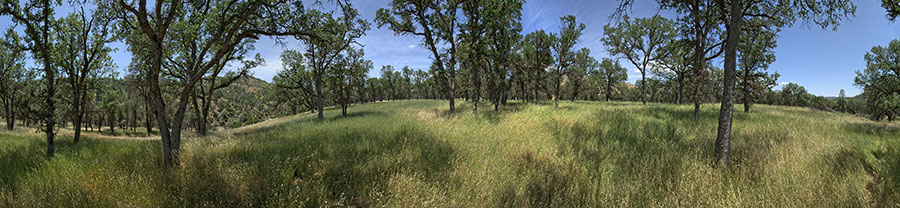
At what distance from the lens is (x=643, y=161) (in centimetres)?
518

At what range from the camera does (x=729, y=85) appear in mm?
5133

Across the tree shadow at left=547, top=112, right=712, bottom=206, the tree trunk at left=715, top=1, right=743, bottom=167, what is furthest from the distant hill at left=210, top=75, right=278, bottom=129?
the tree trunk at left=715, top=1, right=743, bottom=167

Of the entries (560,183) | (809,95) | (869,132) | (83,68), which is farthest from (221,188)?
(809,95)

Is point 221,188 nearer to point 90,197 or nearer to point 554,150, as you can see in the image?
point 90,197

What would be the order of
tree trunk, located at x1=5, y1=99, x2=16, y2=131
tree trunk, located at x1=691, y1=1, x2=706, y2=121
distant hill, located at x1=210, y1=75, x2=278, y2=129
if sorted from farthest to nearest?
tree trunk, located at x1=5, y1=99, x2=16, y2=131
distant hill, located at x1=210, y1=75, x2=278, y2=129
tree trunk, located at x1=691, y1=1, x2=706, y2=121

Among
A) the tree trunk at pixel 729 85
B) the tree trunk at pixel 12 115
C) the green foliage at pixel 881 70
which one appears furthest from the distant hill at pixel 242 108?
the green foliage at pixel 881 70

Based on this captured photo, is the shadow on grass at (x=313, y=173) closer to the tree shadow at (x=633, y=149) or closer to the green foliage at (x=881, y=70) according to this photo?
the tree shadow at (x=633, y=149)

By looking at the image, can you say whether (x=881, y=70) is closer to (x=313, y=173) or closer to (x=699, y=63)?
(x=699, y=63)

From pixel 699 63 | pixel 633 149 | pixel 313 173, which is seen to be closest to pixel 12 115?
pixel 313 173

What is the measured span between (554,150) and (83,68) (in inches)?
639

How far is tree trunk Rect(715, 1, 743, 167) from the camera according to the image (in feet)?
16.0

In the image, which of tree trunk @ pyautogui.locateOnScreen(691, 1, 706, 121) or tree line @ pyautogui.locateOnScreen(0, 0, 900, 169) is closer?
tree line @ pyautogui.locateOnScreen(0, 0, 900, 169)

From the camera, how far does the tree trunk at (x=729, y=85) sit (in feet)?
16.0

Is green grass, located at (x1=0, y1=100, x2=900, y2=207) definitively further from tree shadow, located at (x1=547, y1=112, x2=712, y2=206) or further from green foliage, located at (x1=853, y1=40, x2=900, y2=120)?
green foliage, located at (x1=853, y1=40, x2=900, y2=120)
